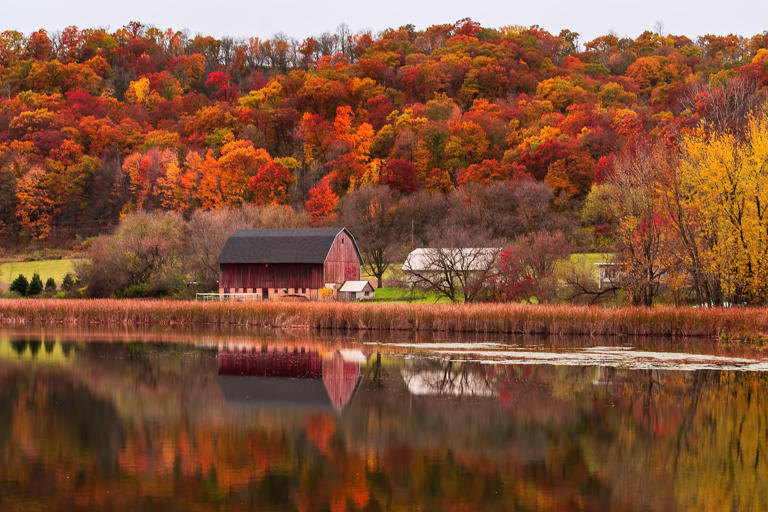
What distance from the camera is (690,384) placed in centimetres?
2142

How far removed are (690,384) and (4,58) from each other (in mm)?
122252

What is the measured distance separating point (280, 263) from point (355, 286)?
5.07m

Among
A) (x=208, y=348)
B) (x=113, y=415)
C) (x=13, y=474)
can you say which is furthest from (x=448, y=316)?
(x=13, y=474)

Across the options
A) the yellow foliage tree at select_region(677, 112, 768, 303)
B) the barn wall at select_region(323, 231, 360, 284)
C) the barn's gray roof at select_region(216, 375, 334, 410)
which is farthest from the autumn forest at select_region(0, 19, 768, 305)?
the barn's gray roof at select_region(216, 375, 334, 410)

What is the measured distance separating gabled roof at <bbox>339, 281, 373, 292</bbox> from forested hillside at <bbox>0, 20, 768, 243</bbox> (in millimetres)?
20999

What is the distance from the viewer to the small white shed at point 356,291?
2191 inches

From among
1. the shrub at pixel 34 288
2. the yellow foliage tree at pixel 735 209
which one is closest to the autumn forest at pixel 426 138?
the yellow foliage tree at pixel 735 209

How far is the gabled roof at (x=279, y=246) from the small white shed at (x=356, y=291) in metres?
2.52

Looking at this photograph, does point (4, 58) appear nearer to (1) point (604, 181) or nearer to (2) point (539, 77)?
(2) point (539, 77)

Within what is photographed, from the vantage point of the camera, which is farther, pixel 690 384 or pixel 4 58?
pixel 4 58

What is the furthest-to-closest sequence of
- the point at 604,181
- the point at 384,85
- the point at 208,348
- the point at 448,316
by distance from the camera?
the point at 384,85
the point at 604,181
the point at 448,316
the point at 208,348

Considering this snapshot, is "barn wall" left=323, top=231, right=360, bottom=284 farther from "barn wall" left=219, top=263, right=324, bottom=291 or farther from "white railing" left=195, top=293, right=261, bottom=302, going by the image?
"white railing" left=195, top=293, right=261, bottom=302

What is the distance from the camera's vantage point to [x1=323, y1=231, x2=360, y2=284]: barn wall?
56.2 metres

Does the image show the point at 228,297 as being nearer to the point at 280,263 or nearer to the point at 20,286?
the point at 280,263
